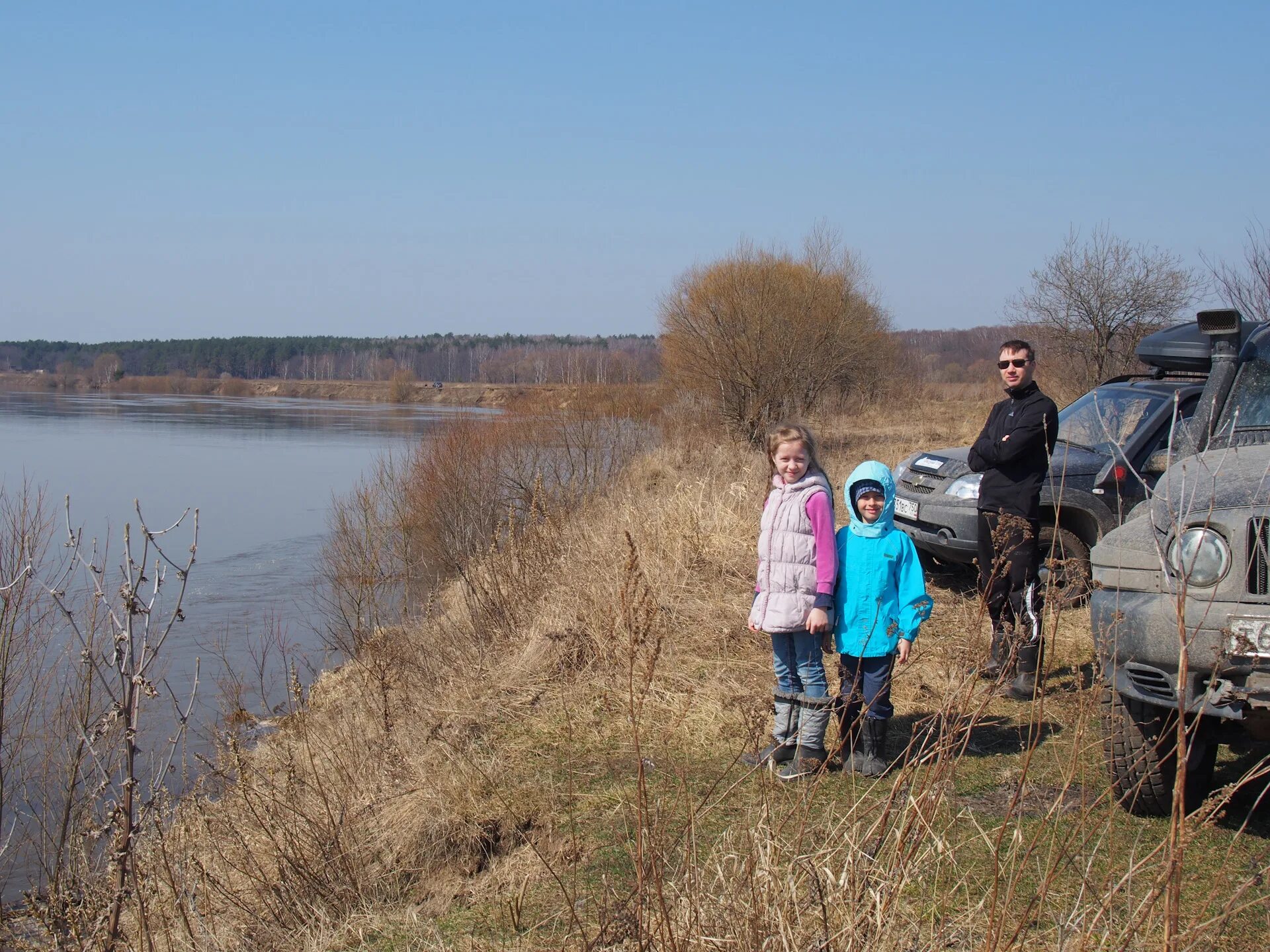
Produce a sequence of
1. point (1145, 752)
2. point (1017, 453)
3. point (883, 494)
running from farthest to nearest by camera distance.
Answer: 1. point (1017, 453)
2. point (883, 494)
3. point (1145, 752)

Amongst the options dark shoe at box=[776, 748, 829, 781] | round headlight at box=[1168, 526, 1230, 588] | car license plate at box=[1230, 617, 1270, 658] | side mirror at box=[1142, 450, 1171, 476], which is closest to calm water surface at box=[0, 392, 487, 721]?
dark shoe at box=[776, 748, 829, 781]

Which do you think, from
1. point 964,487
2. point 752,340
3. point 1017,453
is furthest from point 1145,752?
point 752,340

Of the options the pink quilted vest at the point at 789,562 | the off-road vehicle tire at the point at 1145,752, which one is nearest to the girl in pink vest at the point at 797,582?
the pink quilted vest at the point at 789,562

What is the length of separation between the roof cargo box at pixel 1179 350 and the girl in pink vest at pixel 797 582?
217 cm

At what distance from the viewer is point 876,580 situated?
4.63 meters

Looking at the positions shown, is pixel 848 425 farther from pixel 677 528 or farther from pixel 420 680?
pixel 420 680

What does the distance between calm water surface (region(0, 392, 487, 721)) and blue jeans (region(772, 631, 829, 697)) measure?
14.3ft

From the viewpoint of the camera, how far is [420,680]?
27.6ft

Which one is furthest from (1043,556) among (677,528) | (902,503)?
(677,528)

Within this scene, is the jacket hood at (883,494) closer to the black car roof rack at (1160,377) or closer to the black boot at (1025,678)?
the black boot at (1025,678)

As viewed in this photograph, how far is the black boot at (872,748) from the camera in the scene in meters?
4.55

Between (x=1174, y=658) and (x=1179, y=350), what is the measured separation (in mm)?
2815

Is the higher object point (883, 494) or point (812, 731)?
point (883, 494)

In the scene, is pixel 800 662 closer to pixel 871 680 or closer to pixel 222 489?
pixel 871 680
